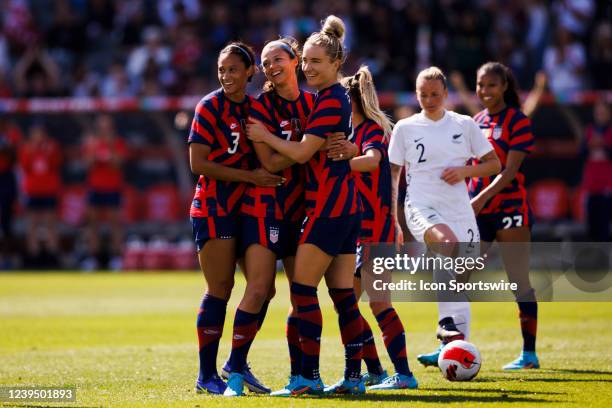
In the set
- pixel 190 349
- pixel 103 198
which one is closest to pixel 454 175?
pixel 190 349

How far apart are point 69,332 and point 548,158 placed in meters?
11.4

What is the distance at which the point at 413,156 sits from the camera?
974cm

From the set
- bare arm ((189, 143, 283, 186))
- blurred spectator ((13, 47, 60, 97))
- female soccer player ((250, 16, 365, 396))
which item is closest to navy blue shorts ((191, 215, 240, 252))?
bare arm ((189, 143, 283, 186))

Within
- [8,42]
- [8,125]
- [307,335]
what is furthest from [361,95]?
[8,42]

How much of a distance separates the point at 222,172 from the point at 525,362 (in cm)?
355

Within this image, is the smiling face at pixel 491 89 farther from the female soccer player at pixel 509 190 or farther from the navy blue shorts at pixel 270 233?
the navy blue shorts at pixel 270 233

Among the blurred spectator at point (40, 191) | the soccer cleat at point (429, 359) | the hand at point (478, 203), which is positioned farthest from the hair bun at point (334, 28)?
the blurred spectator at point (40, 191)

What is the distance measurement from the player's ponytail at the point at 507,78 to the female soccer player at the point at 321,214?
2664mm

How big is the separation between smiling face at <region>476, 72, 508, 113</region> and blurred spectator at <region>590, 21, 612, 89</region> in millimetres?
11719

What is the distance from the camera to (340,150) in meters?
8.19

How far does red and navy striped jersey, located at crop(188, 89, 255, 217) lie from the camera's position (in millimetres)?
8562

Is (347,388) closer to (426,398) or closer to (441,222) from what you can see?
(426,398)

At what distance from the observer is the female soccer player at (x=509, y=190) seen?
34.7 ft

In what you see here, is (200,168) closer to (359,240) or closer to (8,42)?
(359,240)
